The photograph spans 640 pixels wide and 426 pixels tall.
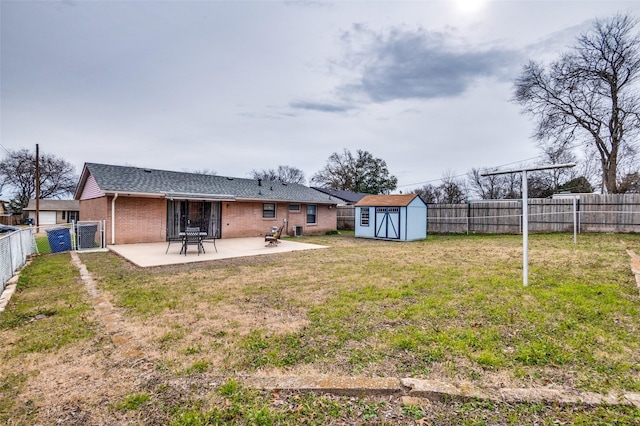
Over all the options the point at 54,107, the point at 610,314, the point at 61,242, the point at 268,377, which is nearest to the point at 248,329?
the point at 268,377

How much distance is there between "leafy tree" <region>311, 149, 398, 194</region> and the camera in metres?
37.9

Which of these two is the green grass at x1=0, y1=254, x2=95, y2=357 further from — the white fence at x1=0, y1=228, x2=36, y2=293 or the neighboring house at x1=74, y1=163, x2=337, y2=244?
the neighboring house at x1=74, y1=163, x2=337, y2=244

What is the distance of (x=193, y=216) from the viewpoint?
14844 millimetres

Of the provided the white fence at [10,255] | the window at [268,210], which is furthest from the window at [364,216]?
the white fence at [10,255]

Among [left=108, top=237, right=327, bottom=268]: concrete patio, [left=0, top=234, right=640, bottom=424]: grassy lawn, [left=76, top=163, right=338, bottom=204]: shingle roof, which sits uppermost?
[left=76, top=163, right=338, bottom=204]: shingle roof

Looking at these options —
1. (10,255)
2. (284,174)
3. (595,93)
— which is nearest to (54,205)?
(284,174)

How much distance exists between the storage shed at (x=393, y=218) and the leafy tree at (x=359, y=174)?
2127 cm

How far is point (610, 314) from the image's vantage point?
13.7ft

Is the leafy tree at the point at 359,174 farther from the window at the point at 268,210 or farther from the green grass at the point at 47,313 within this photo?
the green grass at the point at 47,313

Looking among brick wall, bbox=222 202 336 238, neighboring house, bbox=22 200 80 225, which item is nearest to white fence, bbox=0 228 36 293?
brick wall, bbox=222 202 336 238

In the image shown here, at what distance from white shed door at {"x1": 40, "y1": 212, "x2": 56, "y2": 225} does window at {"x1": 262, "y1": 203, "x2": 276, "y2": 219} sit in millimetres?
32288

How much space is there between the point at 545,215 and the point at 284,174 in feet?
120

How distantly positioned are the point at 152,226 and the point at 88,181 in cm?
535

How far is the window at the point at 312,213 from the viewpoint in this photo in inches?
763
